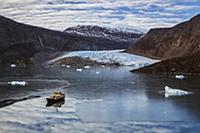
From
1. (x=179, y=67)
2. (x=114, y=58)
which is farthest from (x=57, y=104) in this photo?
(x=114, y=58)

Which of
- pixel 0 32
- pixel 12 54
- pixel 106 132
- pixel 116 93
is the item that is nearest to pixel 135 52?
pixel 12 54

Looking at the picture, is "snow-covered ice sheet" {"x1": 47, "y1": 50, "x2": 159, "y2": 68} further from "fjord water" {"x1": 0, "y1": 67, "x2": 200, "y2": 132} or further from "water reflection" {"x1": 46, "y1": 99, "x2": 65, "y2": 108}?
"water reflection" {"x1": 46, "y1": 99, "x2": 65, "y2": 108}

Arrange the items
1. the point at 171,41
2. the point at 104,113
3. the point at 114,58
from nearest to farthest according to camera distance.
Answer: the point at 104,113
the point at 114,58
the point at 171,41

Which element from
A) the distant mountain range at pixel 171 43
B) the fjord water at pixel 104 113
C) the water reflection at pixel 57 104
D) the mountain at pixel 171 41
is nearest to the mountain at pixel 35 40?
the mountain at pixel 171 41

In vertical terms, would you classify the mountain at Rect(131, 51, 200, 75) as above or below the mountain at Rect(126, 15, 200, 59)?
below

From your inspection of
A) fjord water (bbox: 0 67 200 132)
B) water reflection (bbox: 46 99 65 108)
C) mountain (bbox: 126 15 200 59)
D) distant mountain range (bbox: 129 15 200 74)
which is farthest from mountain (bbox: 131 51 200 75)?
water reflection (bbox: 46 99 65 108)

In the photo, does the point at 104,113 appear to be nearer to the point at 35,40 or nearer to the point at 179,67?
the point at 179,67
